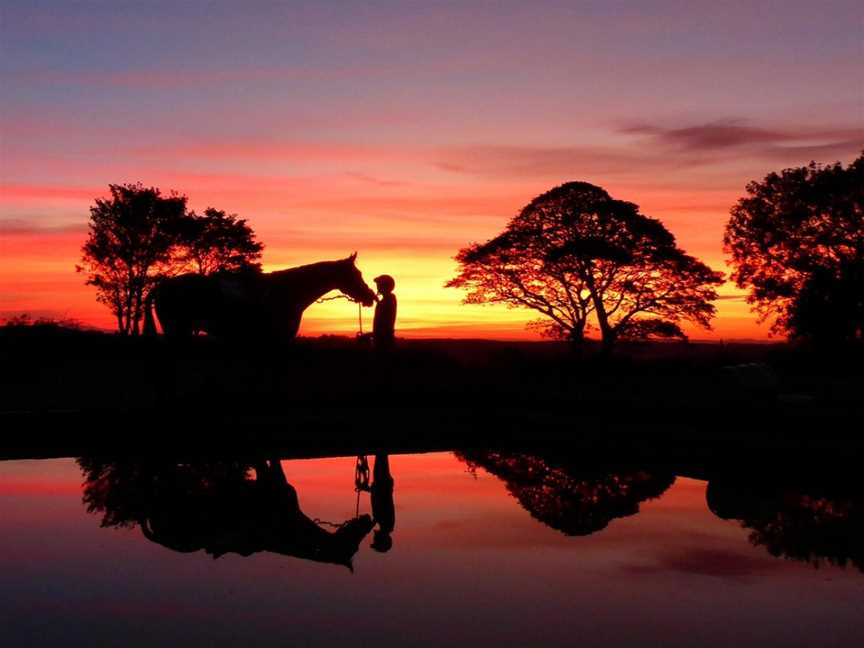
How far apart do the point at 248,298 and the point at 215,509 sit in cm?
843

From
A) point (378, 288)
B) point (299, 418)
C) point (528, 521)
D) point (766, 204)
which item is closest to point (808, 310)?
point (766, 204)

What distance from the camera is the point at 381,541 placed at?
29.5 ft

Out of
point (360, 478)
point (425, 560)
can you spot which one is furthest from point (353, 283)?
point (425, 560)

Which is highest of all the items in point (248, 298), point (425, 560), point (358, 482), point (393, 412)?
point (248, 298)

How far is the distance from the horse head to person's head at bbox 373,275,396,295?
0.64 meters

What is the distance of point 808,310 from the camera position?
140 feet

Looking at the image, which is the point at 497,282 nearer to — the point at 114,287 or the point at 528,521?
the point at 114,287

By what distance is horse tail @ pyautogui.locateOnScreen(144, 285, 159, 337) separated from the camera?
1902 cm

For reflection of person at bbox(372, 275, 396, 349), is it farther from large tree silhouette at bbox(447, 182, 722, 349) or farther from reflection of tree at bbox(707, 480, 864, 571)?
large tree silhouette at bbox(447, 182, 722, 349)

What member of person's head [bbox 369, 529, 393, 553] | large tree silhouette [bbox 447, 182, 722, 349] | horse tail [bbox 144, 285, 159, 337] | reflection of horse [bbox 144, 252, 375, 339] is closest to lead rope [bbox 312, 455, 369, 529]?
person's head [bbox 369, 529, 393, 553]

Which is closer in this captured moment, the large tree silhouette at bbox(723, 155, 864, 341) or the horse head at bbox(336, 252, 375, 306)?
the horse head at bbox(336, 252, 375, 306)

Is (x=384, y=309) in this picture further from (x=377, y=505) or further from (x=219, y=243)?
(x=219, y=243)

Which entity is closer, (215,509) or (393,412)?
(215,509)

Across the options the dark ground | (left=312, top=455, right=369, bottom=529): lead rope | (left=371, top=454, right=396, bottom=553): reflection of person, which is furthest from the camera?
the dark ground
